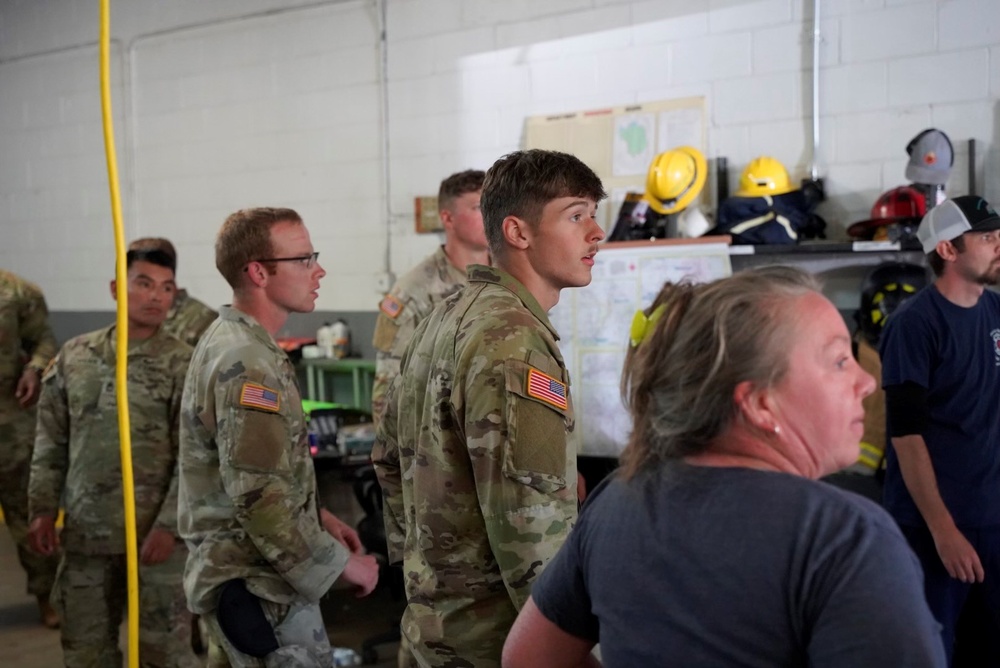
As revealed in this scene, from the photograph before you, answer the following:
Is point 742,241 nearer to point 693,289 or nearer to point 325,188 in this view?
point 325,188

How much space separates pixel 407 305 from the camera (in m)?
3.88

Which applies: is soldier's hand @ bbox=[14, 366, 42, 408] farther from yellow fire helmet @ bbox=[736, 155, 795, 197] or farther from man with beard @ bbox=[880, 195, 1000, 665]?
man with beard @ bbox=[880, 195, 1000, 665]

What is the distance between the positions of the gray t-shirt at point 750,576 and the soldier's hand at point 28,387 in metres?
3.98

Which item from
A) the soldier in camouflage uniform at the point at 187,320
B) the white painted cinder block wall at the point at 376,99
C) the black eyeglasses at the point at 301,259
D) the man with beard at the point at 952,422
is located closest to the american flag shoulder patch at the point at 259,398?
the black eyeglasses at the point at 301,259

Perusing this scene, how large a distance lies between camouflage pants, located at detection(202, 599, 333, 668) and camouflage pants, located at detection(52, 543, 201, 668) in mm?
953

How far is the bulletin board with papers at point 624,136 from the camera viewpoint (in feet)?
16.0

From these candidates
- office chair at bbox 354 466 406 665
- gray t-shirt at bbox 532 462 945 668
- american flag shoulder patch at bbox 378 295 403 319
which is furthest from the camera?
office chair at bbox 354 466 406 665

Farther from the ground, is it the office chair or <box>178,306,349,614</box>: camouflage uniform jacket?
<box>178,306,349,614</box>: camouflage uniform jacket

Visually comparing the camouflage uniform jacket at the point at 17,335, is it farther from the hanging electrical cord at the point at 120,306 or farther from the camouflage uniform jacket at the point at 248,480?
the hanging electrical cord at the point at 120,306

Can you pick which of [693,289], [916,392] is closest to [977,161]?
[916,392]

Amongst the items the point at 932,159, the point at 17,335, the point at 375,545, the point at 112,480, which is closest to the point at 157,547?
the point at 112,480

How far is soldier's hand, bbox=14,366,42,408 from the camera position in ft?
14.8

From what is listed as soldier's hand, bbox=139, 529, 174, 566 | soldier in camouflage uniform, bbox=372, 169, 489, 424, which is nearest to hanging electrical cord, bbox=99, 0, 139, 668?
soldier's hand, bbox=139, 529, 174, 566

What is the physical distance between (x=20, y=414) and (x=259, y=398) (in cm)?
304
